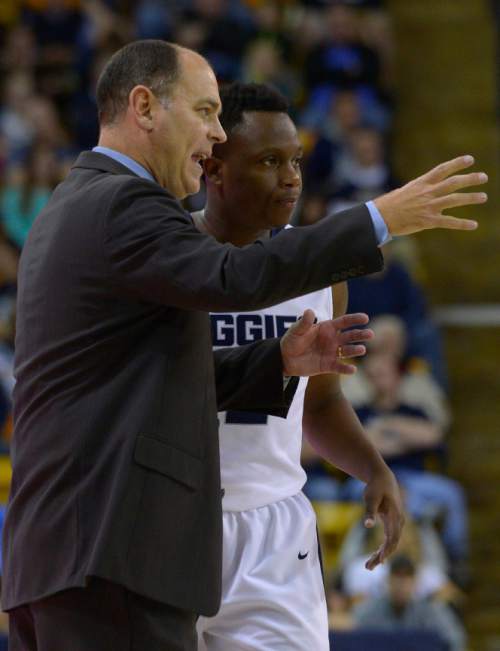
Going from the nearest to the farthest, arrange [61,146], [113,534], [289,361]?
[113,534]
[289,361]
[61,146]

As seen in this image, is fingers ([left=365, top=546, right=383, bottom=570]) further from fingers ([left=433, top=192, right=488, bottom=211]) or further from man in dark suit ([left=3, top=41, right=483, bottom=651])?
fingers ([left=433, top=192, right=488, bottom=211])

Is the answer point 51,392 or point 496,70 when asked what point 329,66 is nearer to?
point 496,70

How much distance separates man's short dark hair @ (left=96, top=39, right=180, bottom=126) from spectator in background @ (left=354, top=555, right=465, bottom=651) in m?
4.07

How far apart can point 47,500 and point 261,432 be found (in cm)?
83

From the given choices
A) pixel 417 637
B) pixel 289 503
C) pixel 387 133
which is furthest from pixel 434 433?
pixel 289 503

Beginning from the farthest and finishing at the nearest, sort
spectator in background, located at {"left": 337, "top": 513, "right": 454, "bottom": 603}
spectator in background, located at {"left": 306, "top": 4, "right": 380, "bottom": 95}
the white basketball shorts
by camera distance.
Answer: spectator in background, located at {"left": 306, "top": 4, "right": 380, "bottom": 95} → spectator in background, located at {"left": 337, "top": 513, "right": 454, "bottom": 603} → the white basketball shorts

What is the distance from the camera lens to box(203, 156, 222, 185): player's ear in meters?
3.89

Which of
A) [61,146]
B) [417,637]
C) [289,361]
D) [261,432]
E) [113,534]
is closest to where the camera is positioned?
[113,534]

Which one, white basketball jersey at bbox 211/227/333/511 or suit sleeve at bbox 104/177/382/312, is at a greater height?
suit sleeve at bbox 104/177/382/312

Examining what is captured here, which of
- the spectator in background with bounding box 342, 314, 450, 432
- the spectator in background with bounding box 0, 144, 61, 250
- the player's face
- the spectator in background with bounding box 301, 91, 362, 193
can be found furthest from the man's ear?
the spectator in background with bounding box 301, 91, 362, 193

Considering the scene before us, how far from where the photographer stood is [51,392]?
9.80 feet

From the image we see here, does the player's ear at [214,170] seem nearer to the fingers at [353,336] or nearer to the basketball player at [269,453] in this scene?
the basketball player at [269,453]

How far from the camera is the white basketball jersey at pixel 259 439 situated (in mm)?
3580

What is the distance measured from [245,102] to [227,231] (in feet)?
1.22
